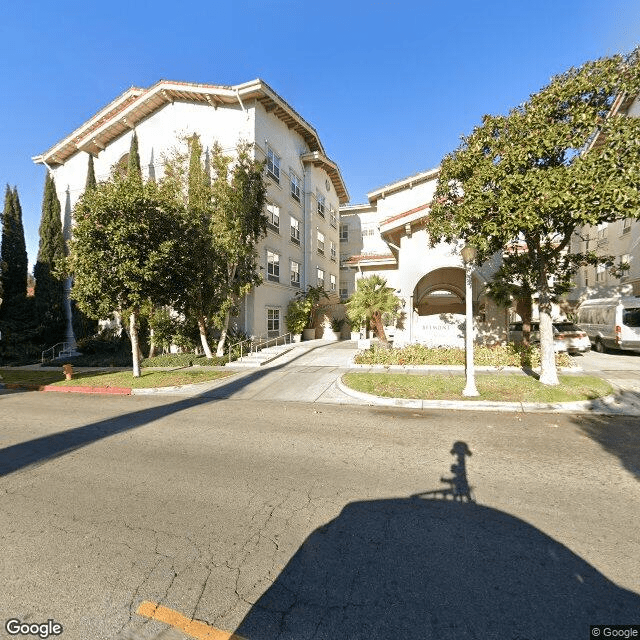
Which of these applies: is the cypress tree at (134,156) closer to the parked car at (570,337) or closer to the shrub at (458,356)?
the shrub at (458,356)

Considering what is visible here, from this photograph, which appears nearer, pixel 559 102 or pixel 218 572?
pixel 218 572

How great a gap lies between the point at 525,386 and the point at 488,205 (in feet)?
16.8

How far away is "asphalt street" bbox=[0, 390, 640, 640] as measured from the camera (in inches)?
96.0

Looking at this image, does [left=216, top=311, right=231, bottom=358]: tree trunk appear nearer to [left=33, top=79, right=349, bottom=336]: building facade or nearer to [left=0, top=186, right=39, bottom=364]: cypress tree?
[left=33, top=79, right=349, bottom=336]: building facade

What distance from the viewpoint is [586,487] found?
424 centimetres

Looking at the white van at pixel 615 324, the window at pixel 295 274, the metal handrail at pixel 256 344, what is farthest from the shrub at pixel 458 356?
the window at pixel 295 274

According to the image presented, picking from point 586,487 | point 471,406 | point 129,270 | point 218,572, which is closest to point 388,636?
point 218,572

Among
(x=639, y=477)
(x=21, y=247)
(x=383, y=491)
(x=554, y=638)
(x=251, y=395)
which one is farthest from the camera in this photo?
(x=21, y=247)

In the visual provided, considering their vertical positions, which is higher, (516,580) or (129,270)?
(129,270)

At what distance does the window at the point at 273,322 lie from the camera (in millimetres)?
20312

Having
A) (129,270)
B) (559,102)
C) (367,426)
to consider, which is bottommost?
(367,426)

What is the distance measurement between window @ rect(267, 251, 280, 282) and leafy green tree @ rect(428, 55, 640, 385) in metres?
12.8

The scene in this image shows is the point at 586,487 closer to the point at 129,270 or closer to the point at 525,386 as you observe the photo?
the point at 525,386

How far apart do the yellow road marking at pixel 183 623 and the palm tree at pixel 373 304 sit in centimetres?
1383
